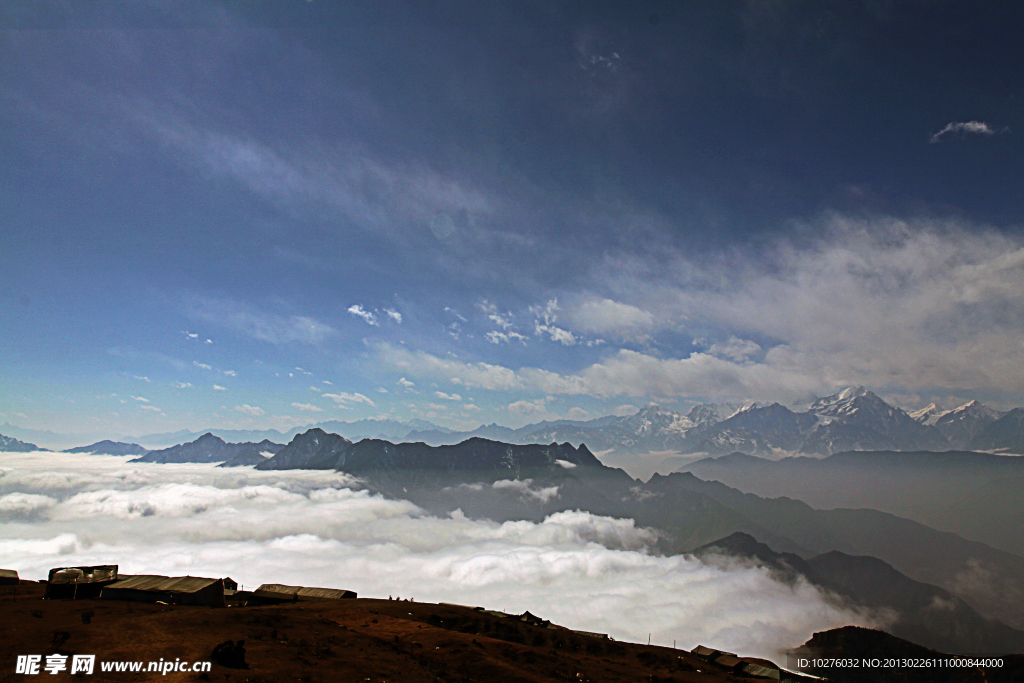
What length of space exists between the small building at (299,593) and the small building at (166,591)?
16.6 metres

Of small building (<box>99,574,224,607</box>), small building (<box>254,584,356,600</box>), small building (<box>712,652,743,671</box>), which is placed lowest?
small building (<box>712,652,743,671</box>)

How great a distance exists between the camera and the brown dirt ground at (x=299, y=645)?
119ft

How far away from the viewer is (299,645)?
44188 mm

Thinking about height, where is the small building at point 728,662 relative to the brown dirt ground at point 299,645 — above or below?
below

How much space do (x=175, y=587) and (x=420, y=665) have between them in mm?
38400

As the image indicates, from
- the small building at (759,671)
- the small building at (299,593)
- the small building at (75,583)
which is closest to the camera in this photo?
the small building at (75,583)

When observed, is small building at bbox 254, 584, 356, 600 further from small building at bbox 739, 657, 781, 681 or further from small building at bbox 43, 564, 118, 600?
small building at bbox 739, 657, 781, 681

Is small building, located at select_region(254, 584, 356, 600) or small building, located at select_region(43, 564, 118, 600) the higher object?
small building, located at select_region(43, 564, 118, 600)

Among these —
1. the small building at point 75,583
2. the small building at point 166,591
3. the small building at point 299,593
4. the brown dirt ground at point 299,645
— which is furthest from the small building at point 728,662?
the small building at point 75,583

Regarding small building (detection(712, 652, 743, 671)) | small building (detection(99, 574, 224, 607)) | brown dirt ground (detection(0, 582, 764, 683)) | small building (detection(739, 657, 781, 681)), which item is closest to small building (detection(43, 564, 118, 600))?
small building (detection(99, 574, 224, 607))

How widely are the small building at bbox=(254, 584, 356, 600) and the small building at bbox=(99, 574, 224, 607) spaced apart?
54.4ft

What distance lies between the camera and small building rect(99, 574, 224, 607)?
5866cm

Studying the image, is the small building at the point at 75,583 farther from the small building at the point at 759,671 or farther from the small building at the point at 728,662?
the small building at the point at 759,671

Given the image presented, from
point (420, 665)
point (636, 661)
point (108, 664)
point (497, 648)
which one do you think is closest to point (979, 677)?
point (636, 661)
